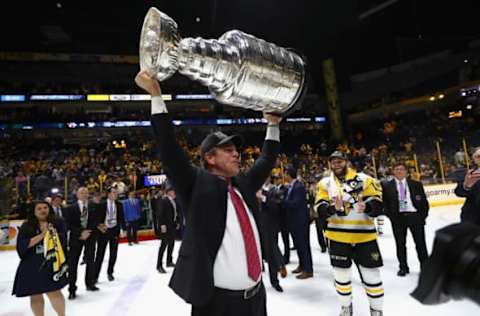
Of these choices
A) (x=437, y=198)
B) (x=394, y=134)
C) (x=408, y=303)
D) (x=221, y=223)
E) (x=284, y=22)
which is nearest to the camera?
(x=221, y=223)

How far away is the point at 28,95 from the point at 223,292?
2320cm

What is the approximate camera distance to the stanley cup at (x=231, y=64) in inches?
52.4

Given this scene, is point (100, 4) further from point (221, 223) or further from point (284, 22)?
point (221, 223)

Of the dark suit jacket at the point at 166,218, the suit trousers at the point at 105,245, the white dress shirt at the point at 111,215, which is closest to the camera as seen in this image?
the suit trousers at the point at 105,245

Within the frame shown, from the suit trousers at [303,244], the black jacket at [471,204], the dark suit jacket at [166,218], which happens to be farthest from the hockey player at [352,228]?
the dark suit jacket at [166,218]

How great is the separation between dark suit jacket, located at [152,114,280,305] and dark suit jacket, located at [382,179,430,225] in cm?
400

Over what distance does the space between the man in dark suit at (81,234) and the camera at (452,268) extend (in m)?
4.74

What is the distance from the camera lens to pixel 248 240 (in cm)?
151

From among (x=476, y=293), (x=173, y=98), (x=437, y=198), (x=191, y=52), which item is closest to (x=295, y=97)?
(x=191, y=52)

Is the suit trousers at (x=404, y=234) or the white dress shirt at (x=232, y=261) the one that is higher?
the white dress shirt at (x=232, y=261)

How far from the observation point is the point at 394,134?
22.6 m

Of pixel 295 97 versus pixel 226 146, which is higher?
pixel 295 97

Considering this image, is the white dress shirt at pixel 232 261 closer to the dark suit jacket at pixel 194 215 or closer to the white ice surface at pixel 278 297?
the dark suit jacket at pixel 194 215

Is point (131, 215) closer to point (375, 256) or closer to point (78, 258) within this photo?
point (78, 258)
